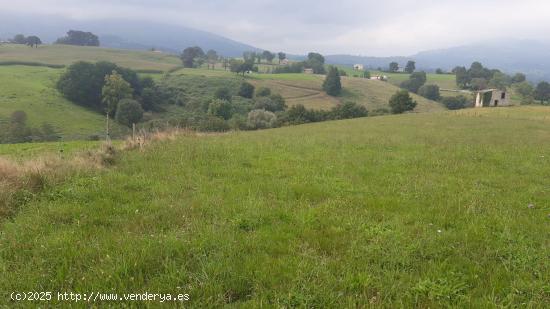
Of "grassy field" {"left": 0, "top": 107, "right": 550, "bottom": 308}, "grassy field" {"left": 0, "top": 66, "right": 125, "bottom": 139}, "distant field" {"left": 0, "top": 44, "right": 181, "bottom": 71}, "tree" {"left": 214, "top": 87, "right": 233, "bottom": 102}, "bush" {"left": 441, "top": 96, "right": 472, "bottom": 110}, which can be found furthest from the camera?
"distant field" {"left": 0, "top": 44, "right": 181, "bottom": 71}

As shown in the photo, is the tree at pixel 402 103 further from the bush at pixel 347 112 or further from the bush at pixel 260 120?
the bush at pixel 260 120

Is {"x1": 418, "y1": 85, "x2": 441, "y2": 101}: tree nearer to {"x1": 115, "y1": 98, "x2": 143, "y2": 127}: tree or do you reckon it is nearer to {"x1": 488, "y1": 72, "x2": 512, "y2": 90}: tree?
{"x1": 488, "y1": 72, "x2": 512, "y2": 90}: tree

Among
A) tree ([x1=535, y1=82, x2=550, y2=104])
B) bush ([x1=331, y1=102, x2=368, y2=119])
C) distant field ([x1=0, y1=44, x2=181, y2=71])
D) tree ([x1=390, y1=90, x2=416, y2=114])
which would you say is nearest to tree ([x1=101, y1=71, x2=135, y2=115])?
bush ([x1=331, y1=102, x2=368, y2=119])

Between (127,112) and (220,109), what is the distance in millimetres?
22631

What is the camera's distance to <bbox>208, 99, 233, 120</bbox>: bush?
95.9m

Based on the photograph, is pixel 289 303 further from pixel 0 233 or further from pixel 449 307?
pixel 0 233

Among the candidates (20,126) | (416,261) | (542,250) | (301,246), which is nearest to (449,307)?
(416,261)

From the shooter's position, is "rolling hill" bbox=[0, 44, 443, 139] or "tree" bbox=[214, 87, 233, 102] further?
"tree" bbox=[214, 87, 233, 102]

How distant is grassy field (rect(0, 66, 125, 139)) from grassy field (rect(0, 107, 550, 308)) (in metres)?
68.7

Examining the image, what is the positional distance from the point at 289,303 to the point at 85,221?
4.54 meters

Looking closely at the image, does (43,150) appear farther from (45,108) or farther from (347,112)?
(45,108)

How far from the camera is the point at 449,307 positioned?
4555 mm

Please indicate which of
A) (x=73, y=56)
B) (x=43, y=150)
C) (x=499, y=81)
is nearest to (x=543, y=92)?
(x=499, y=81)

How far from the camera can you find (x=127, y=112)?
87688 millimetres
